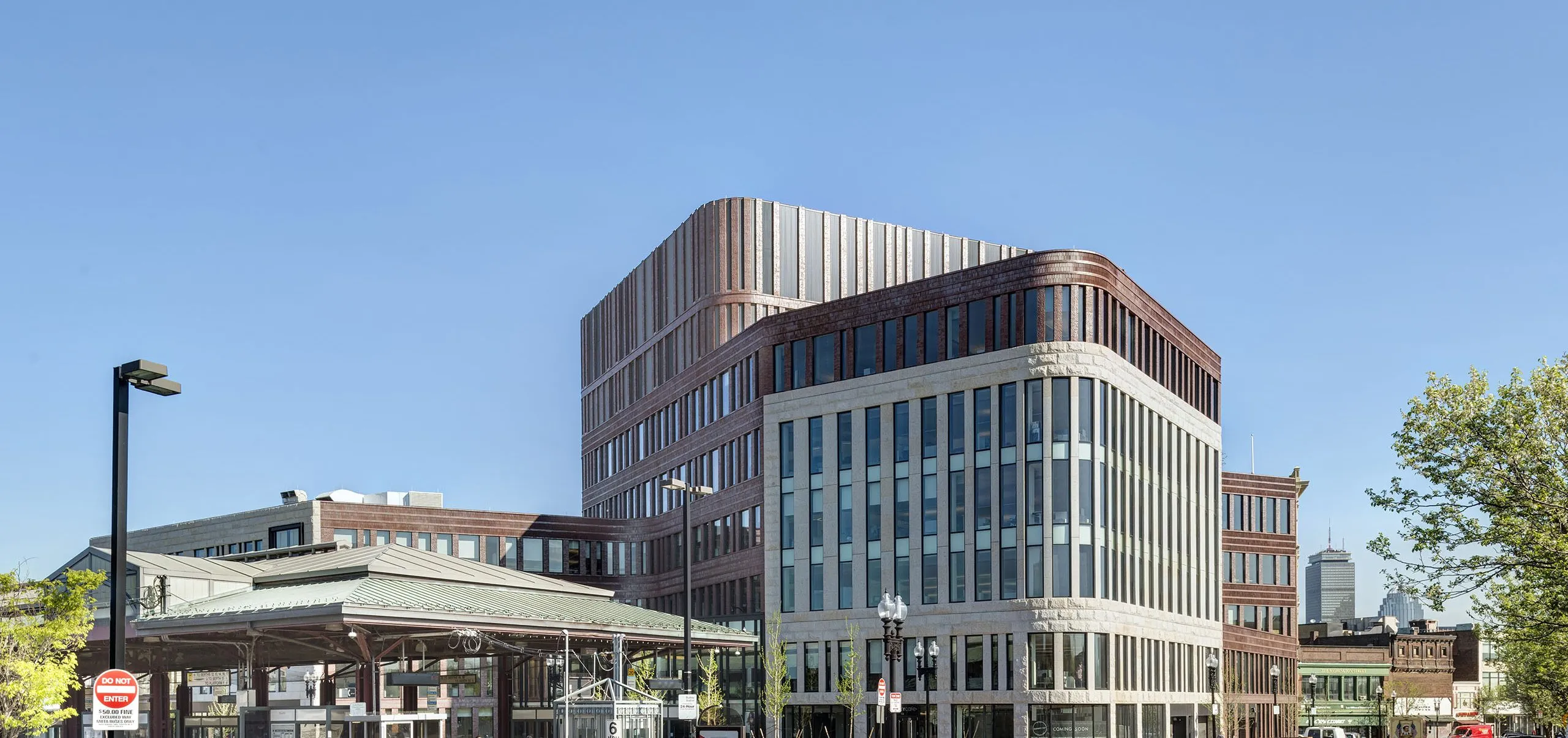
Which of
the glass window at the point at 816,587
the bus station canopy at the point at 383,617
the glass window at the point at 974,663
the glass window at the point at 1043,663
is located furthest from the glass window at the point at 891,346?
the bus station canopy at the point at 383,617

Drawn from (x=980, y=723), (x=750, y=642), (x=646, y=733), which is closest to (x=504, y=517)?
(x=980, y=723)

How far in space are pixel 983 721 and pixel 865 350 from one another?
1778 cm

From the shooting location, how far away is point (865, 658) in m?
75.5

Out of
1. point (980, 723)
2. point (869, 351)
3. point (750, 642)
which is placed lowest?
point (980, 723)

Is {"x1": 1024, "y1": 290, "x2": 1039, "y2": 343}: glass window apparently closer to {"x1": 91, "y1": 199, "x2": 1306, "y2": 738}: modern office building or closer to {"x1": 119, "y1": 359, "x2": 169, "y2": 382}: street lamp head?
{"x1": 91, "y1": 199, "x2": 1306, "y2": 738}: modern office building

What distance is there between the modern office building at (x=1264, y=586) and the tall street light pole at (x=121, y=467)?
88442 millimetres

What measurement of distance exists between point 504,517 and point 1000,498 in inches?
1627

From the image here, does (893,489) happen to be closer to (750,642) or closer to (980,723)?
(980,723)

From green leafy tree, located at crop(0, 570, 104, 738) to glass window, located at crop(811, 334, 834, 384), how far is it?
1673 inches

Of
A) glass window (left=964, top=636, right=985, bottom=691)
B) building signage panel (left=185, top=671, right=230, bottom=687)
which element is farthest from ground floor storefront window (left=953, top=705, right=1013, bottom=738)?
building signage panel (left=185, top=671, right=230, bottom=687)

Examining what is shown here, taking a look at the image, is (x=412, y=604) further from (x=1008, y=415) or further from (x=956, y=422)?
(x=956, y=422)

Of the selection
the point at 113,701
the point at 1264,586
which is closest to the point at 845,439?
the point at 1264,586

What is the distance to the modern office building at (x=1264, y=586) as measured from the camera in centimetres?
10650

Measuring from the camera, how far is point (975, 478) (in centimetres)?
7144
